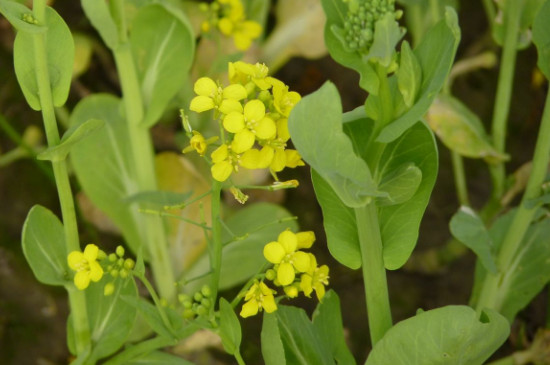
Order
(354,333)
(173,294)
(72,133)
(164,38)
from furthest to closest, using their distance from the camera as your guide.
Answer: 1. (354,333)
2. (173,294)
3. (164,38)
4. (72,133)

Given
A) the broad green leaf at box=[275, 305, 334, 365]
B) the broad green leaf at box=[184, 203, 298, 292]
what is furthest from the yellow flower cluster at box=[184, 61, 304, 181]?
the broad green leaf at box=[184, 203, 298, 292]

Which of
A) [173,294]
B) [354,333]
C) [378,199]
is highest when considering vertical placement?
[378,199]

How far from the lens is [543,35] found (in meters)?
1.19

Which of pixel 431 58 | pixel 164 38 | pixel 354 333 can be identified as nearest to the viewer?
pixel 431 58

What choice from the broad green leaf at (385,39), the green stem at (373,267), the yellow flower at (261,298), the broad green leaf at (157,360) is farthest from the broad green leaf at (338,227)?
the broad green leaf at (157,360)

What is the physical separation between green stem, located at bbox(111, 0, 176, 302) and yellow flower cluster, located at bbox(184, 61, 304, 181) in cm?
42

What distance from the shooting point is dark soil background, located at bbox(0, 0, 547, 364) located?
1674mm

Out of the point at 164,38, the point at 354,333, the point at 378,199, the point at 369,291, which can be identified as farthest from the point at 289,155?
the point at 354,333

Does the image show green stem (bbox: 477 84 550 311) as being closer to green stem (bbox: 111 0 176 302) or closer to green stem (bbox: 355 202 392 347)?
green stem (bbox: 355 202 392 347)

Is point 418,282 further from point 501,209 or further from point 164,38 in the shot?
point 164,38

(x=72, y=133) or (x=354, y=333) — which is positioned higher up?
A: (x=72, y=133)

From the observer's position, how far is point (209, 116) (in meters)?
1.79

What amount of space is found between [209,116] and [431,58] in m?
0.87

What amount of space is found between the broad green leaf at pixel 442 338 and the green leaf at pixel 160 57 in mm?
677
